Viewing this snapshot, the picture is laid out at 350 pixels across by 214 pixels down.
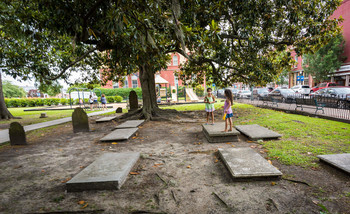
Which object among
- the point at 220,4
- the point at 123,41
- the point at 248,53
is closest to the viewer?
the point at 123,41

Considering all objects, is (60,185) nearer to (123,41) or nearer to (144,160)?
(144,160)

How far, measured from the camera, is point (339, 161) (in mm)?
3252

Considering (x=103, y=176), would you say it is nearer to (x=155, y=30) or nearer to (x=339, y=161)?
(x=155, y=30)

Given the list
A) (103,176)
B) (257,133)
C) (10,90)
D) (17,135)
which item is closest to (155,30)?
(103,176)

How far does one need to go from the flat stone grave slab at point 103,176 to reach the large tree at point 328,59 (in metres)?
35.1

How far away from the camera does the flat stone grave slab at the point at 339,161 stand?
304cm

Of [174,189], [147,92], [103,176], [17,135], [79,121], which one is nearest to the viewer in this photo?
[174,189]

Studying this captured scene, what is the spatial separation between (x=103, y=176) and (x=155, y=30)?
3.48 metres

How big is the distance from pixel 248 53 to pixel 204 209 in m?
9.91

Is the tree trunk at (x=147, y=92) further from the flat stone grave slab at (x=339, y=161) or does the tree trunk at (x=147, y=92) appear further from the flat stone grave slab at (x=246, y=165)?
the flat stone grave slab at (x=339, y=161)

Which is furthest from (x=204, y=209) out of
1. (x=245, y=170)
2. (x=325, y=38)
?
(x=325, y=38)

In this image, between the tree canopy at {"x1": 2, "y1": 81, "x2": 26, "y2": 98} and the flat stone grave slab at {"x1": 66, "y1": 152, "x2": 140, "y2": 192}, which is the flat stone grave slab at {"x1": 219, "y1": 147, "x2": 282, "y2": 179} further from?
the tree canopy at {"x1": 2, "y1": 81, "x2": 26, "y2": 98}

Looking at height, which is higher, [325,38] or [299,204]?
[325,38]

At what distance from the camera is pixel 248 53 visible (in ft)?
33.7
